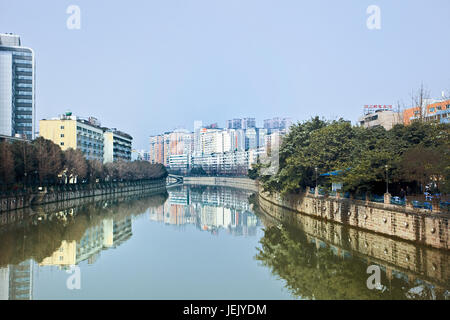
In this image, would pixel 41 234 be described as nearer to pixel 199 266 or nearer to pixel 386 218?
pixel 199 266

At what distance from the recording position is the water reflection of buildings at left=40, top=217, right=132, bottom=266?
1914 centimetres

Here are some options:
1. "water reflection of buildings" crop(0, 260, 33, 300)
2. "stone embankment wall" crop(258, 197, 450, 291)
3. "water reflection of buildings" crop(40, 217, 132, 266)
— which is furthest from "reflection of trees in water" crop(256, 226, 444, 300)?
"water reflection of buildings" crop(0, 260, 33, 300)

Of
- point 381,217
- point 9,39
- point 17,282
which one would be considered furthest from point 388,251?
point 9,39

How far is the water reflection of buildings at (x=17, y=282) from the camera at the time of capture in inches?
524

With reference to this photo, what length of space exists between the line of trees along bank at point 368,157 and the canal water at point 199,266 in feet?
11.7

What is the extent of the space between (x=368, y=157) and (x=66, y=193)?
3402 cm

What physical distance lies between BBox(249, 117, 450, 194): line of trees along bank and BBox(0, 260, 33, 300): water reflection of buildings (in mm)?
15538

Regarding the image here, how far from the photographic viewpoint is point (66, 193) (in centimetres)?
4662

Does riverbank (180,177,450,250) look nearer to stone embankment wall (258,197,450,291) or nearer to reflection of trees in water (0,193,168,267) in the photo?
stone embankment wall (258,197,450,291)

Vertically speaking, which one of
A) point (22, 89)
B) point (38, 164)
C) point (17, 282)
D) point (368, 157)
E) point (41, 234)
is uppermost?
point (22, 89)

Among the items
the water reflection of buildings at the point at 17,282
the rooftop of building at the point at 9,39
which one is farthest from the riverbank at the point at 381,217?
the rooftop of building at the point at 9,39
